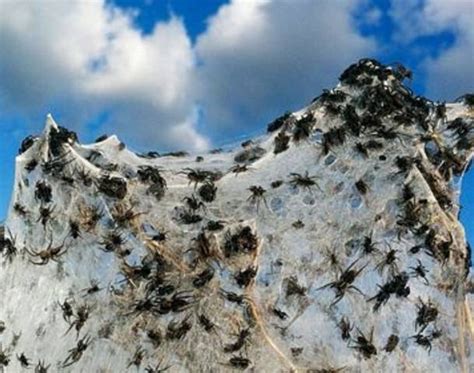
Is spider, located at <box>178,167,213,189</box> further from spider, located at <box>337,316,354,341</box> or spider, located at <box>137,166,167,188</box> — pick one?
spider, located at <box>337,316,354,341</box>

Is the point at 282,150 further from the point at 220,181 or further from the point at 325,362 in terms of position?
the point at 325,362

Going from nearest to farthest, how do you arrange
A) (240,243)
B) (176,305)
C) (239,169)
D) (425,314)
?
(176,305) < (240,243) < (425,314) < (239,169)

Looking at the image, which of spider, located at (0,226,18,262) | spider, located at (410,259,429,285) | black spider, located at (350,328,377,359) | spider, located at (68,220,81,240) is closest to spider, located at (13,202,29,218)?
spider, located at (0,226,18,262)

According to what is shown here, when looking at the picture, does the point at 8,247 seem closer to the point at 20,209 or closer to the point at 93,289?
the point at 20,209

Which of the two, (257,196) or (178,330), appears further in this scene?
(257,196)

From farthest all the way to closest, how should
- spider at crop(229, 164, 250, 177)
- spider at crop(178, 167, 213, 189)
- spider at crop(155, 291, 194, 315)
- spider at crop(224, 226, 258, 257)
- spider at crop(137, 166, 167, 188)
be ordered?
spider at crop(229, 164, 250, 177), spider at crop(178, 167, 213, 189), spider at crop(137, 166, 167, 188), spider at crop(224, 226, 258, 257), spider at crop(155, 291, 194, 315)

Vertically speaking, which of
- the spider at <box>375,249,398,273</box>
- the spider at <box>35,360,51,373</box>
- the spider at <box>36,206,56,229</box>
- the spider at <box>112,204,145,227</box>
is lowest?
the spider at <box>35,360,51,373</box>

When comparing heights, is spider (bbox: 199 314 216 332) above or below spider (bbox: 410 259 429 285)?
below

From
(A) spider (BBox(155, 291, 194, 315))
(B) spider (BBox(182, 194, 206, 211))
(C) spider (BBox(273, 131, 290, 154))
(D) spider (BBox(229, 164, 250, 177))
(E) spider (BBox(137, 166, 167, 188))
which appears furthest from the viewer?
(C) spider (BBox(273, 131, 290, 154))

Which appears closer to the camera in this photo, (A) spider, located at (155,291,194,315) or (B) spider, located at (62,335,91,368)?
(A) spider, located at (155,291,194,315)

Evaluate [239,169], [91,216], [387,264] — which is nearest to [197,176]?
[239,169]
